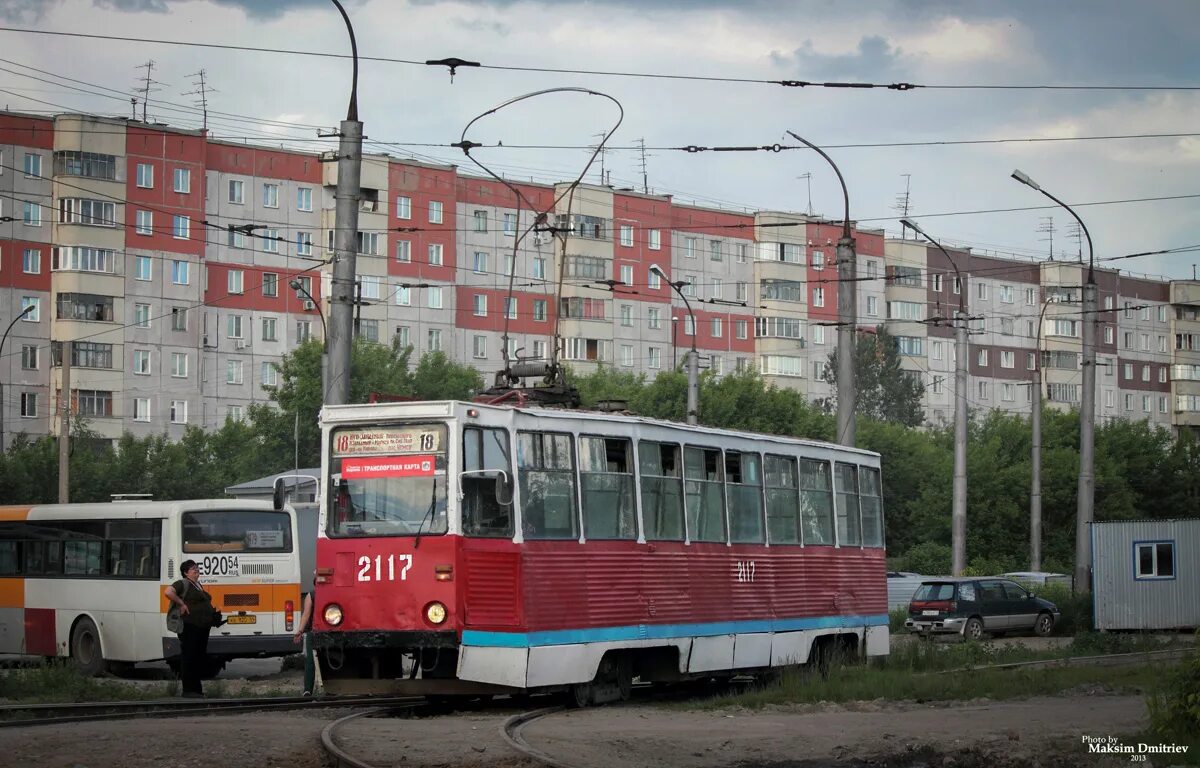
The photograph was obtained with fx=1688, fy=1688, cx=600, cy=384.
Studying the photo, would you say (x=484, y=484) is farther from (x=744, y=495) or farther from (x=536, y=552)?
(x=744, y=495)

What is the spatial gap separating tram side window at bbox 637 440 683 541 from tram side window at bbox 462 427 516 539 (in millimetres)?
2382

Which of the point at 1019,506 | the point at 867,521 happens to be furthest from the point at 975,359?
the point at 867,521

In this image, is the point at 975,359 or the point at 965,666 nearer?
the point at 965,666

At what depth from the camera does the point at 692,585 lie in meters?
18.9

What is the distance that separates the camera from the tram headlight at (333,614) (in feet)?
52.1

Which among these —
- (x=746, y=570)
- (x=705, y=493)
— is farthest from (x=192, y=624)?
(x=746, y=570)

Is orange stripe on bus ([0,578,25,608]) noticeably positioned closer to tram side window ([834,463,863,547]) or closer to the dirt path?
the dirt path

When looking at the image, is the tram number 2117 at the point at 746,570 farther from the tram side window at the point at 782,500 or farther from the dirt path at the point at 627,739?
the dirt path at the point at 627,739

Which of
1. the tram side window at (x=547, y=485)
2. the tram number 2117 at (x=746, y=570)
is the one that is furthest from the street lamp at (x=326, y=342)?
the tram number 2117 at (x=746, y=570)

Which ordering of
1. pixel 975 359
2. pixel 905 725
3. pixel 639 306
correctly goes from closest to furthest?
1. pixel 905 725
2. pixel 639 306
3. pixel 975 359

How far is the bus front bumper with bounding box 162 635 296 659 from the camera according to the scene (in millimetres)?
24881

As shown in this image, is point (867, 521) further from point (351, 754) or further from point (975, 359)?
point (975, 359)

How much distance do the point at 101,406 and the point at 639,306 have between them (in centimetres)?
2787

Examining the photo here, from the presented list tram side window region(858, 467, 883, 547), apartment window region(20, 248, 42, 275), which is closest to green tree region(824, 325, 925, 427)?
apartment window region(20, 248, 42, 275)
